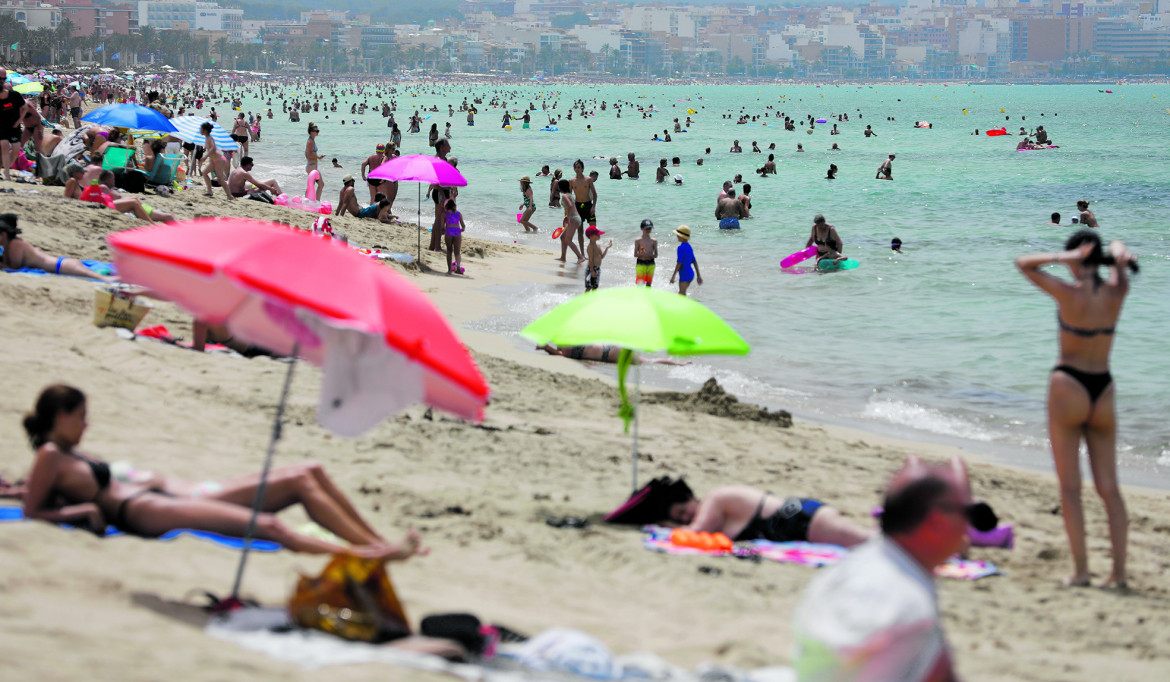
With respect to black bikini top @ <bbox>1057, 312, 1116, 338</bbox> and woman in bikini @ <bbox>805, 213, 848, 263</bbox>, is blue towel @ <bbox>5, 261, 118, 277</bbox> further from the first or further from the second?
woman in bikini @ <bbox>805, 213, 848, 263</bbox>

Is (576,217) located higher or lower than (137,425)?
higher

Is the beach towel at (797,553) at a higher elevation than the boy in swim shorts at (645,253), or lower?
lower

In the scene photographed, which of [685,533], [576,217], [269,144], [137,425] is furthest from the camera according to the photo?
[269,144]

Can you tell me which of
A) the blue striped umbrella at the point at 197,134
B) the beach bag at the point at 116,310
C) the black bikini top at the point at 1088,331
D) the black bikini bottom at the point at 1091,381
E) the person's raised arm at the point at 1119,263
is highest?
the blue striped umbrella at the point at 197,134

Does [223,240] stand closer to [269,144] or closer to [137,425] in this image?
[137,425]

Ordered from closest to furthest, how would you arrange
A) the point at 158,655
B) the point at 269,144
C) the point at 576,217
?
the point at 158,655
the point at 576,217
the point at 269,144

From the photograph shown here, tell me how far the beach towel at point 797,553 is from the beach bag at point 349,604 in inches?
72.0

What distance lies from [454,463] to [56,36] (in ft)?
372

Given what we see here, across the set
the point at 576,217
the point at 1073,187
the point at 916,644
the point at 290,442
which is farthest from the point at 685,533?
the point at 1073,187

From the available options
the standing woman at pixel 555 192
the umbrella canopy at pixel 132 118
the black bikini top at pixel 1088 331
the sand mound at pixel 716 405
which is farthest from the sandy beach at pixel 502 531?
the standing woman at pixel 555 192

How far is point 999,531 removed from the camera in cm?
534

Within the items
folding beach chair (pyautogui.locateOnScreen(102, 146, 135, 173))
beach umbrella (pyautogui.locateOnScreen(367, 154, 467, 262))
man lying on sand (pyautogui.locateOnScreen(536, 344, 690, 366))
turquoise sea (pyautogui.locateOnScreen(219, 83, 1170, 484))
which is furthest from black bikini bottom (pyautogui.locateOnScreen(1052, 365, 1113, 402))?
folding beach chair (pyautogui.locateOnScreen(102, 146, 135, 173))

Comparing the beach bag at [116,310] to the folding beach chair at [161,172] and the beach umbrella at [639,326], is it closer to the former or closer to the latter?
the beach umbrella at [639,326]

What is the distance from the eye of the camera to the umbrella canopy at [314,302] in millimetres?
3156
